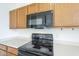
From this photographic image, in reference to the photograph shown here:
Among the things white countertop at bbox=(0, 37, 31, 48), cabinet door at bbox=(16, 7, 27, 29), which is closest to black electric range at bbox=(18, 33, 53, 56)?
white countertop at bbox=(0, 37, 31, 48)

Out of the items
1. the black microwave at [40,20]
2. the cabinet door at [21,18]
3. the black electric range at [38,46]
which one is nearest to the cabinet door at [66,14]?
the black microwave at [40,20]

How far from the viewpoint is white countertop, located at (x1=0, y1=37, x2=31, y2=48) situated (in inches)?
50.0

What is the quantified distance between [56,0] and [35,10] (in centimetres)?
24

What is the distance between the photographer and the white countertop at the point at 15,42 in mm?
1270

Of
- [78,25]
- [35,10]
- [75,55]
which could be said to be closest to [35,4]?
[35,10]

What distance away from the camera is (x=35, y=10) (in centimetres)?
129

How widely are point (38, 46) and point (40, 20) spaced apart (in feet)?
0.88

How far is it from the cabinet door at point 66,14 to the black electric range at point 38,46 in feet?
0.60

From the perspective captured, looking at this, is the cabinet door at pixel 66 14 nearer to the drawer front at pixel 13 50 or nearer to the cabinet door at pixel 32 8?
the cabinet door at pixel 32 8

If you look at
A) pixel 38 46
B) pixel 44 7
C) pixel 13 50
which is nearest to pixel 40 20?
pixel 44 7

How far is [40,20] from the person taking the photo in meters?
1.28

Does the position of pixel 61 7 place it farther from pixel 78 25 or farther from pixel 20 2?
pixel 20 2

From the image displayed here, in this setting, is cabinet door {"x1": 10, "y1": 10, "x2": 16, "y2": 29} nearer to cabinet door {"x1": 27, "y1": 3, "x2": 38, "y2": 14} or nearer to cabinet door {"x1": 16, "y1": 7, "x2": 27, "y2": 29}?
cabinet door {"x1": 16, "y1": 7, "x2": 27, "y2": 29}

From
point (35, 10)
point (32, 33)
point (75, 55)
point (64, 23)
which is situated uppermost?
point (35, 10)
